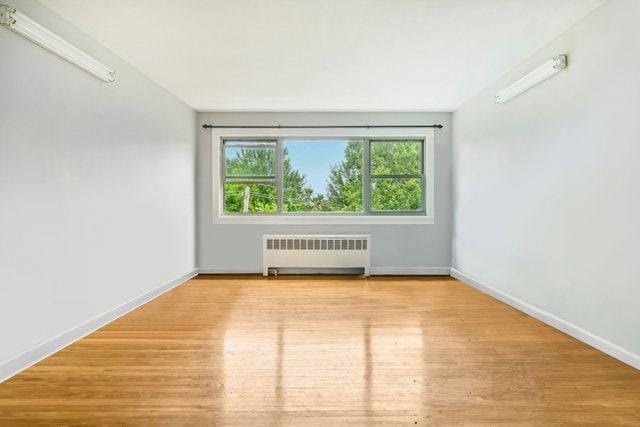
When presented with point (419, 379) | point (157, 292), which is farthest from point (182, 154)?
point (419, 379)

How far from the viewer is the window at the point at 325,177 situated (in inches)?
208

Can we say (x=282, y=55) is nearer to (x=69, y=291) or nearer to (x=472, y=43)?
(x=472, y=43)

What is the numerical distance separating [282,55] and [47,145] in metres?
1.97

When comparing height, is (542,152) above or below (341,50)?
below

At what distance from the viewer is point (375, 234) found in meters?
5.21

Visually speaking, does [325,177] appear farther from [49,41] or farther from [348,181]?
[49,41]

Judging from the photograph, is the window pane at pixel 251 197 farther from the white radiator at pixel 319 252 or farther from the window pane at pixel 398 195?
the window pane at pixel 398 195

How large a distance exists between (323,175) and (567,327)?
3.54m

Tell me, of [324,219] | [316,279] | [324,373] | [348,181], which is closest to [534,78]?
[348,181]

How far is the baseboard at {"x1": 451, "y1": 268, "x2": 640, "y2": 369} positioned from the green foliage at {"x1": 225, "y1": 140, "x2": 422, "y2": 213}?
175 cm

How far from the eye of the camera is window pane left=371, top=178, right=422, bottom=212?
532 cm

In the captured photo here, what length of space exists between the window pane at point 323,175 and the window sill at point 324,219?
174mm

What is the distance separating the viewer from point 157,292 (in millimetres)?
3957

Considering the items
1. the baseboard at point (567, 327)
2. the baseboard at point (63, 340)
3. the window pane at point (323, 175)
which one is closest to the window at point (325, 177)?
the window pane at point (323, 175)
